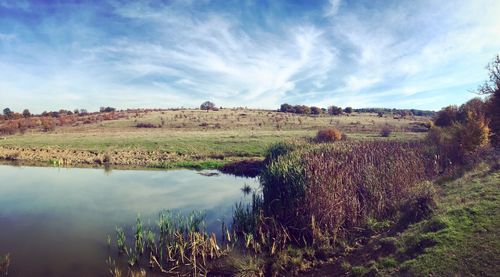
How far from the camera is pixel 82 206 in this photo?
24.4 m

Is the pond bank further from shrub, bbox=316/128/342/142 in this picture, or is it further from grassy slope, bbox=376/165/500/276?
grassy slope, bbox=376/165/500/276

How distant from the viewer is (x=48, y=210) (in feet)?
76.0

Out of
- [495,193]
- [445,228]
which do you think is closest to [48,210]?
[445,228]

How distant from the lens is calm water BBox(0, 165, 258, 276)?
15297 mm

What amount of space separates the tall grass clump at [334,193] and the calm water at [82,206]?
14.2 feet

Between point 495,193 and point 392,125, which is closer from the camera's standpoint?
point 495,193

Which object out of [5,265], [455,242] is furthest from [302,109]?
[5,265]

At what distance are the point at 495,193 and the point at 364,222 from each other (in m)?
5.49

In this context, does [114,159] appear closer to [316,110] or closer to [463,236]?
[463,236]

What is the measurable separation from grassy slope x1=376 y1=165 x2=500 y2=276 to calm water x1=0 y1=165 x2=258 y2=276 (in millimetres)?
10252

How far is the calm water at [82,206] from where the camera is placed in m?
15.3

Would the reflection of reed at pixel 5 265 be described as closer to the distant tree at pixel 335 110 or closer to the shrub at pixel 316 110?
the shrub at pixel 316 110

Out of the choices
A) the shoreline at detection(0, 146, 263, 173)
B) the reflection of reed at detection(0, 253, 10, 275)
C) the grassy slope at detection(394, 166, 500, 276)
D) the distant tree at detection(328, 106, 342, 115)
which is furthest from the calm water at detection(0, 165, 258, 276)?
the distant tree at detection(328, 106, 342, 115)

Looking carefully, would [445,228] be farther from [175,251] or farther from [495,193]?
[175,251]
